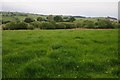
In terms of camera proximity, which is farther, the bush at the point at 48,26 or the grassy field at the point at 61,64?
the bush at the point at 48,26

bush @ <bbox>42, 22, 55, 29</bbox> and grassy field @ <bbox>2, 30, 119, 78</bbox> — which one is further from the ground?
bush @ <bbox>42, 22, 55, 29</bbox>

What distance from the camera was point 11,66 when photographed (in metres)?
11.0

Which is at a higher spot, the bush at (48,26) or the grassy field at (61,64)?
the bush at (48,26)

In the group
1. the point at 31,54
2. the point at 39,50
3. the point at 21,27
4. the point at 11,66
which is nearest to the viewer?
the point at 11,66

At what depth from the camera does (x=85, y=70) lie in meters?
10.6

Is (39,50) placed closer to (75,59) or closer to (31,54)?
(31,54)

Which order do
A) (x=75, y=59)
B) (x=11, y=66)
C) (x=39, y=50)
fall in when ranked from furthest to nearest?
(x=39, y=50)
(x=75, y=59)
(x=11, y=66)

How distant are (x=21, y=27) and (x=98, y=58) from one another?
89.2ft

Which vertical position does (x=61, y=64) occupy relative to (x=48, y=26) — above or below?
below

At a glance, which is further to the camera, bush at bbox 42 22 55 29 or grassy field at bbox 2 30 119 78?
bush at bbox 42 22 55 29

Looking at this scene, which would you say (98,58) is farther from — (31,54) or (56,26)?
(56,26)

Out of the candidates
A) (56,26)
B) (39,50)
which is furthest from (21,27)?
(39,50)

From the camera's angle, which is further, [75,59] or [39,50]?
[39,50]

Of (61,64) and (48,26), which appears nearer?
(61,64)
